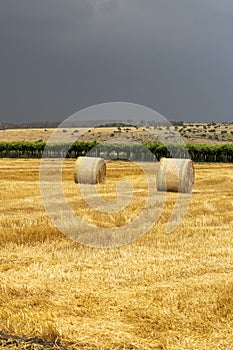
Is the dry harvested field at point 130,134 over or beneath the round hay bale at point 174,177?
beneath

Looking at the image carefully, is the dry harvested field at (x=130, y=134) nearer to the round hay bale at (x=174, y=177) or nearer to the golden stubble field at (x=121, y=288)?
the round hay bale at (x=174, y=177)

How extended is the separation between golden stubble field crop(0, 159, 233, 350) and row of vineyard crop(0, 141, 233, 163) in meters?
41.7

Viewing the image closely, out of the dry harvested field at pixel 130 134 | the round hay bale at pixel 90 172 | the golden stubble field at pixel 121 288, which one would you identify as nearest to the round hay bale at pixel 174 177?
the round hay bale at pixel 90 172

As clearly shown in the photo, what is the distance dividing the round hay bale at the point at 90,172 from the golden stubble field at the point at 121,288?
451 inches

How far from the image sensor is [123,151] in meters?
56.8

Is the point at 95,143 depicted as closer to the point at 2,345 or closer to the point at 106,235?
the point at 106,235

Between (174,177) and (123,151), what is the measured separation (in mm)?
36521

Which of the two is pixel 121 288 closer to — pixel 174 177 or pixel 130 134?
pixel 174 177

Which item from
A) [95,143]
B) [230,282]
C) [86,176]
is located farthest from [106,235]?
[95,143]

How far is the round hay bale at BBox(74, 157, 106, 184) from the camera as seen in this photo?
2344 cm

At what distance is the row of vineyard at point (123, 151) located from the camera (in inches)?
2082

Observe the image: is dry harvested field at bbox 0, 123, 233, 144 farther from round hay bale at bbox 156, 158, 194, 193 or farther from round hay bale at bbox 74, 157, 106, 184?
round hay bale at bbox 156, 158, 194, 193

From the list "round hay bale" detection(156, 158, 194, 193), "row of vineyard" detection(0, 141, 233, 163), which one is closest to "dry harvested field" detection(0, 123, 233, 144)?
"row of vineyard" detection(0, 141, 233, 163)

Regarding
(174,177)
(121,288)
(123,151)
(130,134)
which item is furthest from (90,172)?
(130,134)
